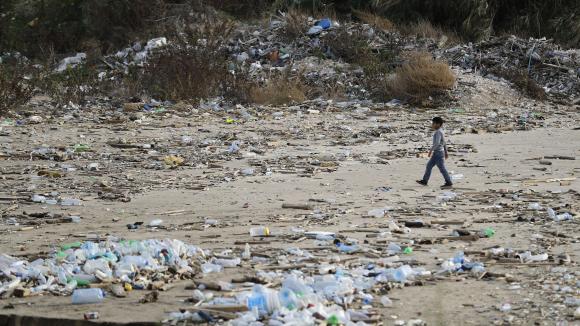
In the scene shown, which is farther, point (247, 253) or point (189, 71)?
point (189, 71)

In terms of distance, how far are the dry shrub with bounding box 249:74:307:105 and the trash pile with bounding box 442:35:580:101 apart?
398 centimetres

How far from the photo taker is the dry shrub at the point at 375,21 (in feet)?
63.8

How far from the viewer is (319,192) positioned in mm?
8258

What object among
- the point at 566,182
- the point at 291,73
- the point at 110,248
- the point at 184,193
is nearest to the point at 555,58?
the point at 291,73

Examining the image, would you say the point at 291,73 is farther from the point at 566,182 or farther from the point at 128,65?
the point at 566,182

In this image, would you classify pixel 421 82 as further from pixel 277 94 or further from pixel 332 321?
pixel 332 321

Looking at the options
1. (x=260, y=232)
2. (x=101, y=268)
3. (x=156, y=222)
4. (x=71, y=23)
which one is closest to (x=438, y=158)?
(x=260, y=232)

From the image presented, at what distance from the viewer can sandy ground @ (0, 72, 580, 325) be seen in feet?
15.9

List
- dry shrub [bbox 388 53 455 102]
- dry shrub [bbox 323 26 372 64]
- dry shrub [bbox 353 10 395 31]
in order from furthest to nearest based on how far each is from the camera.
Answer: dry shrub [bbox 353 10 395 31] → dry shrub [bbox 323 26 372 64] → dry shrub [bbox 388 53 455 102]

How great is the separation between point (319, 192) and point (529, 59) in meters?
10.7

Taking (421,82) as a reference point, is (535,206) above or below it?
above

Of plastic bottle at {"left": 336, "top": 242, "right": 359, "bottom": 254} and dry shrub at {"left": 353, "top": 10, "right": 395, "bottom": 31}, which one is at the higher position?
plastic bottle at {"left": 336, "top": 242, "right": 359, "bottom": 254}

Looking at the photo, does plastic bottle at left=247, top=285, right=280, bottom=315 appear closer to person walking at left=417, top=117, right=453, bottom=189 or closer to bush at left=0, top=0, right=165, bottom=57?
person walking at left=417, top=117, right=453, bottom=189

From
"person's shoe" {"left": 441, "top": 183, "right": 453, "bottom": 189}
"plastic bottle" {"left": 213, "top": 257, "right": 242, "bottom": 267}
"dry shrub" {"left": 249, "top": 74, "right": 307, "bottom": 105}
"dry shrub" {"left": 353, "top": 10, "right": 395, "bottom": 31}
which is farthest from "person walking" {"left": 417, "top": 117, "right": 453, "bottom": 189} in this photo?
"dry shrub" {"left": 353, "top": 10, "right": 395, "bottom": 31}
